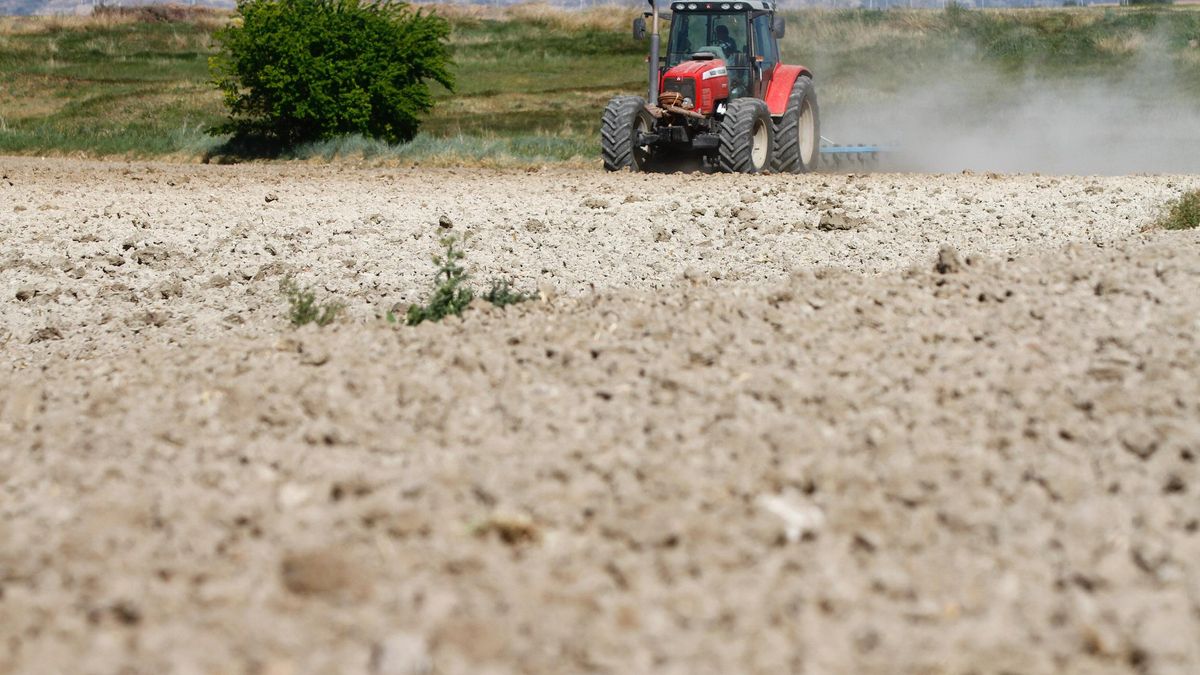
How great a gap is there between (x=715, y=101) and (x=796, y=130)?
46.1 inches

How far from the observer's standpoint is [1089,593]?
3.69 meters

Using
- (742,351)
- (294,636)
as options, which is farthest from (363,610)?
(742,351)

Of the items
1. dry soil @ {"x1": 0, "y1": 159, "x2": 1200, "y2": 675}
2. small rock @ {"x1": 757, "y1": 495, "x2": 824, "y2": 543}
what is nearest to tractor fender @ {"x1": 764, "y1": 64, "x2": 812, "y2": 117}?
dry soil @ {"x1": 0, "y1": 159, "x2": 1200, "y2": 675}

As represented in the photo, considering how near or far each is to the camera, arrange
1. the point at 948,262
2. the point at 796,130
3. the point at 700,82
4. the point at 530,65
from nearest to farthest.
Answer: the point at 948,262
the point at 700,82
the point at 796,130
the point at 530,65

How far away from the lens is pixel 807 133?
18.3 meters

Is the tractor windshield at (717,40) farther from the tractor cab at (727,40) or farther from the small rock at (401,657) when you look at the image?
the small rock at (401,657)

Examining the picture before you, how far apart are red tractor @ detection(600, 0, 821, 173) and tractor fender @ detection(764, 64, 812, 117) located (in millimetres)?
13

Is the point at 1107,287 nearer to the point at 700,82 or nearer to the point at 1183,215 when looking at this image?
the point at 1183,215

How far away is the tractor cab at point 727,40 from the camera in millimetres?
16656

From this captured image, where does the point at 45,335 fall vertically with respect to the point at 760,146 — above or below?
below

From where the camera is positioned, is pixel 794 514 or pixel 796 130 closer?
pixel 794 514

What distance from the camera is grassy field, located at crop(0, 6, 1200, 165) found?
26828 mm

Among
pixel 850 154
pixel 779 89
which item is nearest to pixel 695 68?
pixel 779 89

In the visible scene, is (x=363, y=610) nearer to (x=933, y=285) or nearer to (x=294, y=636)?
(x=294, y=636)
